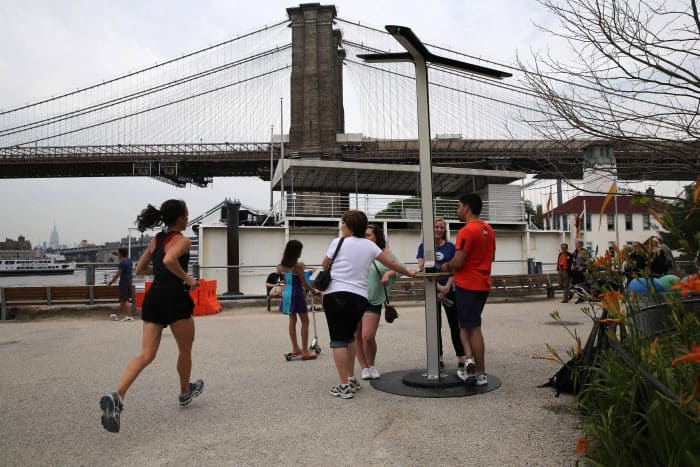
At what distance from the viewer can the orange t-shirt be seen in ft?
15.8

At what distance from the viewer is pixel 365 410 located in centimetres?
429

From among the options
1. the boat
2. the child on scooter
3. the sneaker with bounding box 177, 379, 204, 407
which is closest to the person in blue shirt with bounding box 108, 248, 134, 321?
the child on scooter

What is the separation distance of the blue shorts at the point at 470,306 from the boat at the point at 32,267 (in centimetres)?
7371

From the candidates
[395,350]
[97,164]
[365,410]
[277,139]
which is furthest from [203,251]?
[97,164]

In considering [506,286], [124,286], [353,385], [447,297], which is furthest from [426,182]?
[506,286]

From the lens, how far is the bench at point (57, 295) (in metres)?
13.1

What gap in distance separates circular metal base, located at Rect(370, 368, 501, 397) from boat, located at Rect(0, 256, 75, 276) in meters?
73.1

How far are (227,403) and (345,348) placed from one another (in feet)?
3.69

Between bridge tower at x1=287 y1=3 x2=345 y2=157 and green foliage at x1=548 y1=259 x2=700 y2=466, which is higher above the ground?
bridge tower at x1=287 y1=3 x2=345 y2=157

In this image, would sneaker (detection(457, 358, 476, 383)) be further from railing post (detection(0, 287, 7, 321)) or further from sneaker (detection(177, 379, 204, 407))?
railing post (detection(0, 287, 7, 321))

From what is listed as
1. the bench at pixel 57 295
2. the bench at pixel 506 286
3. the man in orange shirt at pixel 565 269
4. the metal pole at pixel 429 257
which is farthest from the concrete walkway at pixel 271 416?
the bench at pixel 506 286

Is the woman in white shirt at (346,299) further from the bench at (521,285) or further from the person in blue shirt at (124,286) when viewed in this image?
the bench at (521,285)

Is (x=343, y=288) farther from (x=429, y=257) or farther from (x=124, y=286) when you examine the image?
(x=124, y=286)

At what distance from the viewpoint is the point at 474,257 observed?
4.86 meters
